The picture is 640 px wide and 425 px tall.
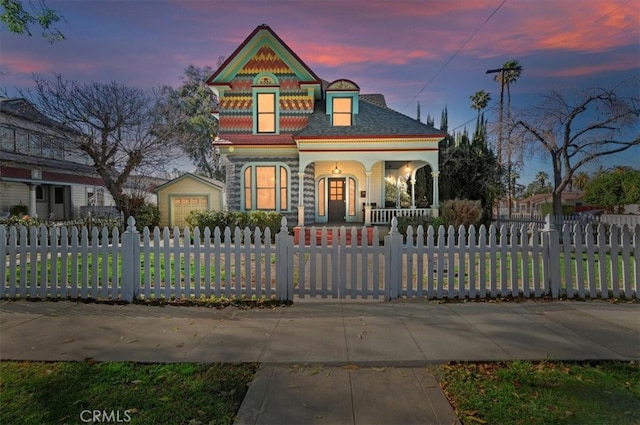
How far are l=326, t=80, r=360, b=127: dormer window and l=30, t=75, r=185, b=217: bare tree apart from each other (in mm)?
10782

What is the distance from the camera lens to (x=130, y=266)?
5660 millimetres

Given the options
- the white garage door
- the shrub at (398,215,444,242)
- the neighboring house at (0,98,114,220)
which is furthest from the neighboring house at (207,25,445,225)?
the neighboring house at (0,98,114,220)

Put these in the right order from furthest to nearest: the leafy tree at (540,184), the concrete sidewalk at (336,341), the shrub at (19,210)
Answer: the leafy tree at (540,184) → the shrub at (19,210) → the concrete sidewalk at (336,341)

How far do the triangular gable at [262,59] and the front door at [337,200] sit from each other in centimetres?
495

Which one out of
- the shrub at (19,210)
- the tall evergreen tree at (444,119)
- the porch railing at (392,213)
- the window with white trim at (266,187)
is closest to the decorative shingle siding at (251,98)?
the window with white trim at (266,187)

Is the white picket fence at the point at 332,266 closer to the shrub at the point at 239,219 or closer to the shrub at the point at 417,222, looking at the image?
the shrub at the point at 417,222

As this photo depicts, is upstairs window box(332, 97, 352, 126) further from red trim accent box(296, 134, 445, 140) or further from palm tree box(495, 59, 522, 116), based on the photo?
palm tree box(495, 59, 522, 116)


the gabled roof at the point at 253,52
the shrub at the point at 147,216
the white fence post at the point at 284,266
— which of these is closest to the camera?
the white fence post at the point at 284,266

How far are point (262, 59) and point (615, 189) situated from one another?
3822 centimetres

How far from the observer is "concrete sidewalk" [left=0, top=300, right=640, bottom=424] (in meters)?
2.82

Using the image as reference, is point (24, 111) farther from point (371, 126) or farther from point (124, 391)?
point (124, 391)

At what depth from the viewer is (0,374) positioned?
10.7 ft

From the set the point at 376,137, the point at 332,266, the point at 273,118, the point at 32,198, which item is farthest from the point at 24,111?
the point at 332,266

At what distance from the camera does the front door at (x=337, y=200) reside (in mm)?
17578
